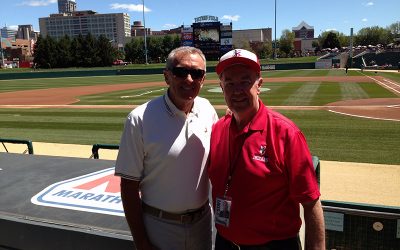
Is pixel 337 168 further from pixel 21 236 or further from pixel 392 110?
pixel 392 110

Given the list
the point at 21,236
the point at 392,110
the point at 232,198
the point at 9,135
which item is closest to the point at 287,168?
the point at 232,198

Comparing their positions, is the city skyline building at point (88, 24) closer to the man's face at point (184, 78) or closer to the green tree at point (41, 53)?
the green tree at point (41, 53)

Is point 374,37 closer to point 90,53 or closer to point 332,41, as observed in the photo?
point 332,41

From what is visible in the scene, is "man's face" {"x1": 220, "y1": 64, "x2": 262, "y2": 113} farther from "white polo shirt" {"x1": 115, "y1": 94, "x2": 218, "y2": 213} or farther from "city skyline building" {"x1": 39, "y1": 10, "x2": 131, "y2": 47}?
"city skyline building" {"x1": 39, "y1": 10, "x2": 131, "y2": 47}

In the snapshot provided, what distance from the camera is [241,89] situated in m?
2.16

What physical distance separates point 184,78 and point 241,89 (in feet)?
1.31

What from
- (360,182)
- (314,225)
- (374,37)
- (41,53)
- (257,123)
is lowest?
(360,182)

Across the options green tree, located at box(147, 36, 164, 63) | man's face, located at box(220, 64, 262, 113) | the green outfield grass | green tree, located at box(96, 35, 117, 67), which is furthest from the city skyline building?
man's face, located at box(220, 64, 262, 113)

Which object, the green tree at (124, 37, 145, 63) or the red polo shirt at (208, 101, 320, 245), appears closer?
the red polo shirt at (208, 101, 320, 245)

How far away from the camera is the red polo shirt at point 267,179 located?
1.94m

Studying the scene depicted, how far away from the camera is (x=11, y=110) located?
18047 millimetres

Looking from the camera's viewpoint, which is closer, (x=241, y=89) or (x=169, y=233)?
(x=241, y=89)

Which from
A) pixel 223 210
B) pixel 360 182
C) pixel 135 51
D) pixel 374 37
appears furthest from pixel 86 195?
pixel 374 37

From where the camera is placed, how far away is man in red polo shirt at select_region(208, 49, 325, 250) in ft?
6.43
